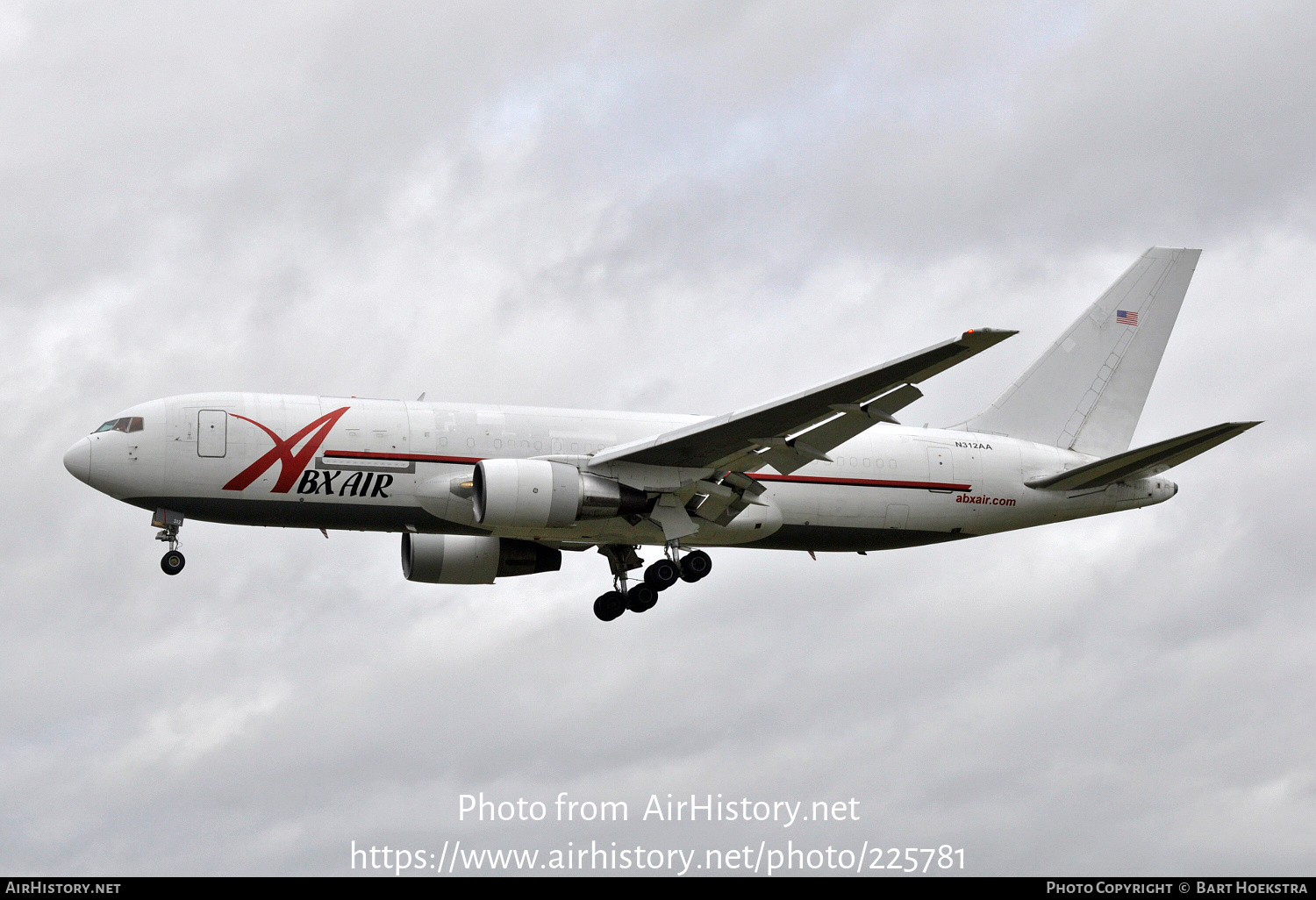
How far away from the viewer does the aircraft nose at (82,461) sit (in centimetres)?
3694

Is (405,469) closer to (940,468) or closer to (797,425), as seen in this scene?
(797,425)

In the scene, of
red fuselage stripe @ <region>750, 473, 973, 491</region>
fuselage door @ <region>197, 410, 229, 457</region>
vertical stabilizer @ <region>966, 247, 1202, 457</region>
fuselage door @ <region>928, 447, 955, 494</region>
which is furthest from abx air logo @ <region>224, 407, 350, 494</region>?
vertical stabilizer @ <region>966, 247, 1202, 457</region>

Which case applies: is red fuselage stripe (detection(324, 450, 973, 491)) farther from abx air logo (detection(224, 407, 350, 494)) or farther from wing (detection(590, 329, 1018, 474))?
wing (detection(590, 329, 1018, 474))

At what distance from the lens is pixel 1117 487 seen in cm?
4262

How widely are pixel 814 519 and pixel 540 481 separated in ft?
26.7

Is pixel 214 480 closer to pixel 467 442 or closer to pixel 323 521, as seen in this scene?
pixel 323 521

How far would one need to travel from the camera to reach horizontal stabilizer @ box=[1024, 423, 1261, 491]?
37.5 m

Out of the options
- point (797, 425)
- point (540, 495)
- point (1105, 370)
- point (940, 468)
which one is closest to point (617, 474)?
point (540, 495)

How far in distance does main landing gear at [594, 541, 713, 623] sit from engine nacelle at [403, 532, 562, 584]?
77.6 inches

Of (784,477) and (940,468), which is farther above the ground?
(940,468)

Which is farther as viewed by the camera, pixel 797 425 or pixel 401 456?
pixel 401 456

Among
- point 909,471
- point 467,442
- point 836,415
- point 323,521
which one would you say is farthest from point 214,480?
point 909,471

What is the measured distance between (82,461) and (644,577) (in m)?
13.8

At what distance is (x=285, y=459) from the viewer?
121ft
